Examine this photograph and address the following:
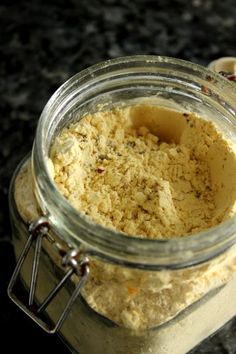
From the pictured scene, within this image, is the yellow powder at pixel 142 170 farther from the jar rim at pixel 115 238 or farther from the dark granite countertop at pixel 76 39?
the dark granite countertop at pixel 76 39

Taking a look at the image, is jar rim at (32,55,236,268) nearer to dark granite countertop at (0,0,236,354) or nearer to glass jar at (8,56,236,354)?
glass jar at (8,56,236,354)

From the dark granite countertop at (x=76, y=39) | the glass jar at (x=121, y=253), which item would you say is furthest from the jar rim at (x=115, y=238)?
the dark granite countertop at (x=76, y=39)

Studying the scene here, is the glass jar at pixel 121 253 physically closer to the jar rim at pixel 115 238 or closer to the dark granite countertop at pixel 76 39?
the jar rim at pixel 115 238

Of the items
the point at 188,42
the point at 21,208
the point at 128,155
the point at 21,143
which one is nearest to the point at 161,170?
the point at 128,155

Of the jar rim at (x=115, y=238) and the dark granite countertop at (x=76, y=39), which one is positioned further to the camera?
the dark granite countertop at (x=76, y=39)
